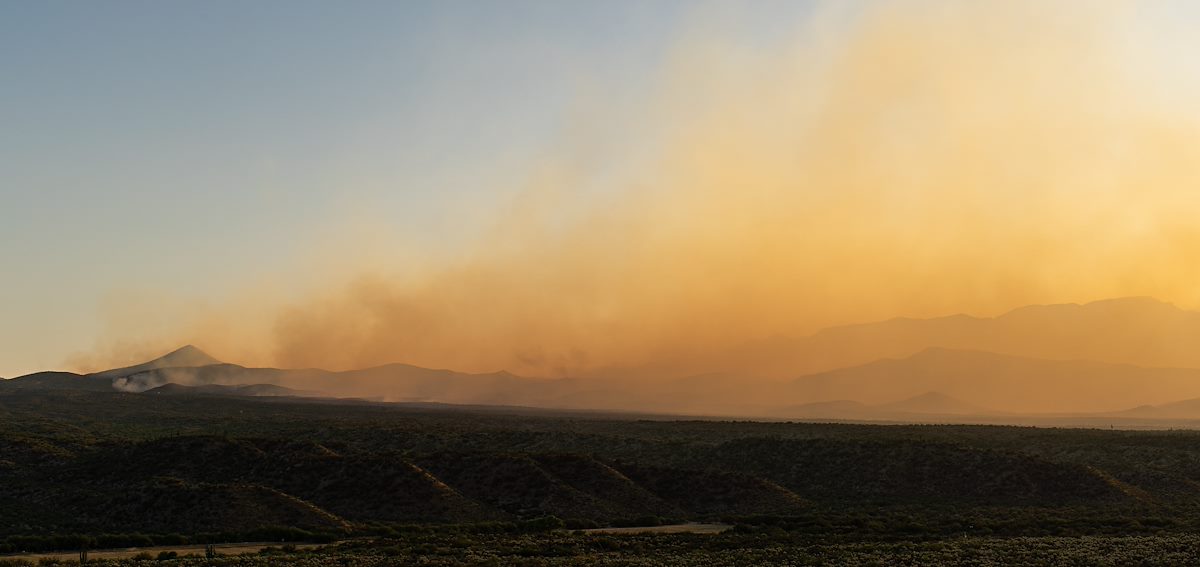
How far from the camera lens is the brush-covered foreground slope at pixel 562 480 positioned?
1984 inches

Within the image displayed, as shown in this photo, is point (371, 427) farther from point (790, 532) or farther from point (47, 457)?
point (790, 532)

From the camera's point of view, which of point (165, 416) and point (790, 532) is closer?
point (790, 532)

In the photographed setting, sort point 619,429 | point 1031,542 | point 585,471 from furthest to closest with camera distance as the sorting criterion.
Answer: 1. point 619,429
2. point 585,471
3. point 1031,542

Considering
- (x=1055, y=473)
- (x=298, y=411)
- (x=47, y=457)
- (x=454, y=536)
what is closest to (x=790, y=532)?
(x=454, y=536)

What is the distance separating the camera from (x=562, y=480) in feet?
195

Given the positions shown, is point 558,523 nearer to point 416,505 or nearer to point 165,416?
point 416,505

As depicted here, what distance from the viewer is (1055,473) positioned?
62.3m

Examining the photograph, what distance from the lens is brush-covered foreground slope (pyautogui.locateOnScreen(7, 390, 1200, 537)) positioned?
5041 centimetres

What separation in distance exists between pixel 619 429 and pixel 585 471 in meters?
45.9

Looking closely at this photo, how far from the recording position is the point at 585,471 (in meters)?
60.7

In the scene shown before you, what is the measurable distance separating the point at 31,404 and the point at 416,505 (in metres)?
124

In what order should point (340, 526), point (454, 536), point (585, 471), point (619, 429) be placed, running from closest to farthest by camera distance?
point (454, 536) → point (340, 526) → point (585, 471) → point (619, 429)

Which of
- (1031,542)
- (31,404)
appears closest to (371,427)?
(1031,542)

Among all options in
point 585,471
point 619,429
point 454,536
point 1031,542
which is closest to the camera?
point 1031,542
